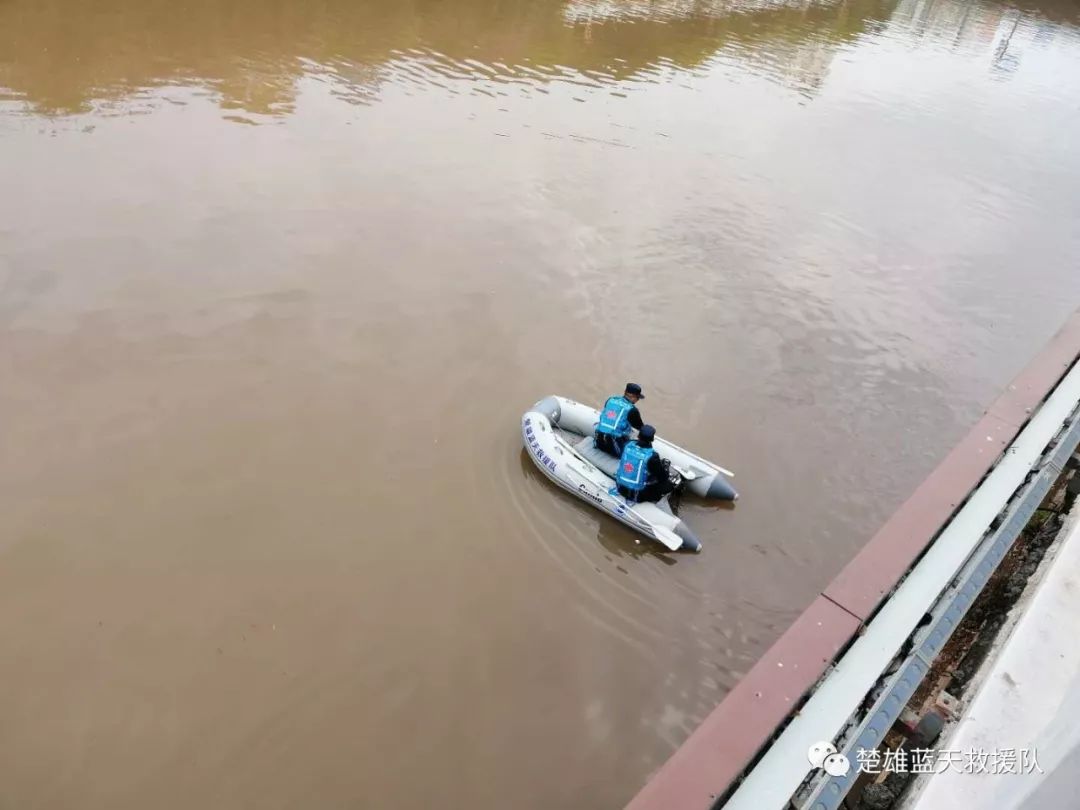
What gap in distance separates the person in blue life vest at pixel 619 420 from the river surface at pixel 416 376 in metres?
0.81

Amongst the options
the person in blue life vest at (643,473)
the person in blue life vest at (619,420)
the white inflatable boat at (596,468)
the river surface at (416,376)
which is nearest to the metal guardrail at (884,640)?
the river surface at (416,376)

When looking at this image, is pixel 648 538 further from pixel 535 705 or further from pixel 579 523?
pixel 535 705

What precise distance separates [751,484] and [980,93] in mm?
23076

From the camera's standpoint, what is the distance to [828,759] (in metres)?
4.75

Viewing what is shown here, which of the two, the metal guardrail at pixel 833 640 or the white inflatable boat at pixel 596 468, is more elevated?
the metal guardrail at pixel 833 640

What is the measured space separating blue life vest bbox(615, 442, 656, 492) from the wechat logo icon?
126 inches

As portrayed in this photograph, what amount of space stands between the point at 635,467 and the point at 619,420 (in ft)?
2.59

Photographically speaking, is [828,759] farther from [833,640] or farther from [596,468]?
[596,468]

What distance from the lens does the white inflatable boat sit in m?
7.67

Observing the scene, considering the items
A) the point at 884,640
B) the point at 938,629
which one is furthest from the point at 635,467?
the point at 938,629

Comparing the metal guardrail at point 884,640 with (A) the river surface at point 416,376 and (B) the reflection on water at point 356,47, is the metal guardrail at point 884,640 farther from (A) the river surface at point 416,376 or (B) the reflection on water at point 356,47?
(B) the reflection on water at point 356,47

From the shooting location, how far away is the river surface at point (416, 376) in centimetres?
602

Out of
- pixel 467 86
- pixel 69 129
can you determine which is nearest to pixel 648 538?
pixel 69 129

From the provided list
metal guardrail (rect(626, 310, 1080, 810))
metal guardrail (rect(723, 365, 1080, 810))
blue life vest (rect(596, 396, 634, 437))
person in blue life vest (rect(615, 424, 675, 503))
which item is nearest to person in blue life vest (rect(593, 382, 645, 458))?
blue life vest (rect(596, 396, 634, 437))
